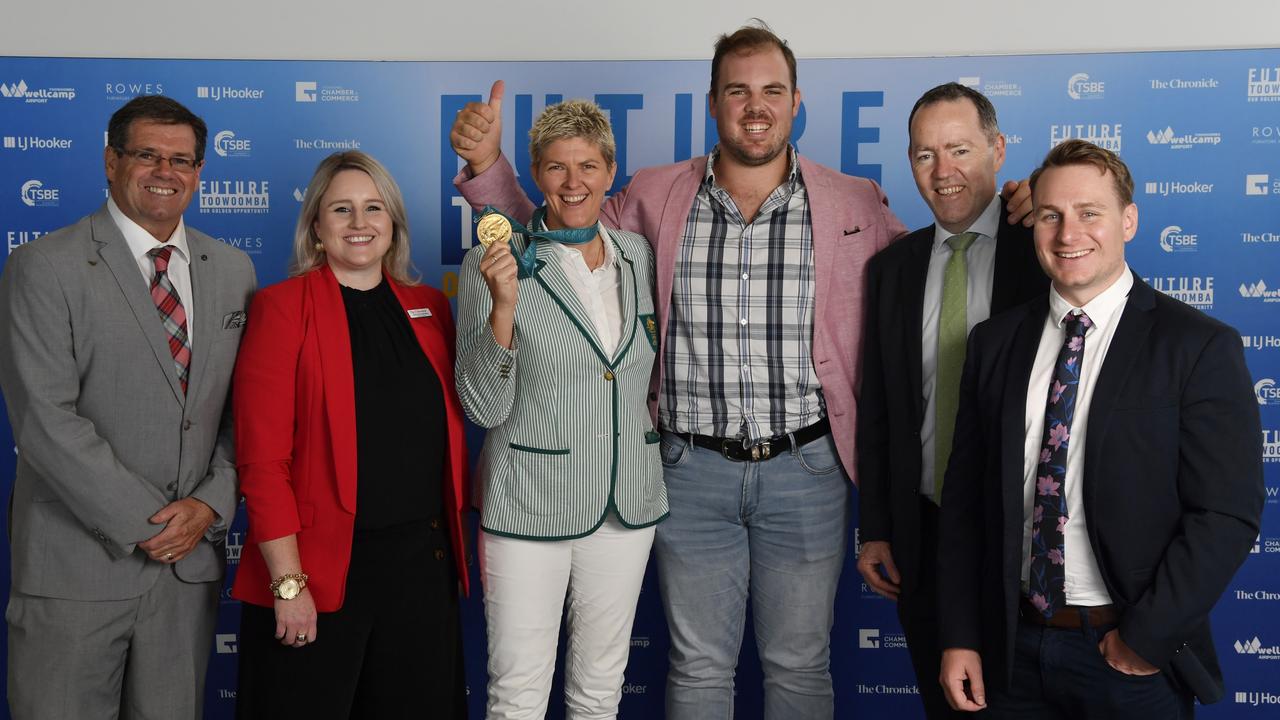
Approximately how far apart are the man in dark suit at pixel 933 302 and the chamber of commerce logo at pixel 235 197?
85.3 inches

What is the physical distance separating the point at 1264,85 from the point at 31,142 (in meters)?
4.13

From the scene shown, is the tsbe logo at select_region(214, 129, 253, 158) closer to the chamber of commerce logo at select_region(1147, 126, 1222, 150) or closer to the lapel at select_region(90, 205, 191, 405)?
the lapel at select_region(90, 205, 191, 405)

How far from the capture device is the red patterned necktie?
7.20 ft

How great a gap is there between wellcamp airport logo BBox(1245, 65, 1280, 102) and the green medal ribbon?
239 cm

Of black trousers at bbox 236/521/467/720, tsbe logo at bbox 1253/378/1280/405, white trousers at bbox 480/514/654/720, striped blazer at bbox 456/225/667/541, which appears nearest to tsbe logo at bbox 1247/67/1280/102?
tsbe logo at bbox 1253/378/1280/405

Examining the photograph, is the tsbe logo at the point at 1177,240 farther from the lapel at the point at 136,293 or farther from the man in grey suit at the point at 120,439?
the lapel at the point at 136,293

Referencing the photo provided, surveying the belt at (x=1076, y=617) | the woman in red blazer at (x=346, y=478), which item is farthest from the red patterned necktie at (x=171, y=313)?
the belt at (x=1076, y=617)

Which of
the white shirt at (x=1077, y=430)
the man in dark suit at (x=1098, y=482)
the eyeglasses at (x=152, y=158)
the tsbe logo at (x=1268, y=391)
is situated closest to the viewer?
the man in dark suit at (x=1098, y=482)

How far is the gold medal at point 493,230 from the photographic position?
2105 millimetres

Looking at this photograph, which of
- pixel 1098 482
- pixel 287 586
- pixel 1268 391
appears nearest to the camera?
pixel 1098 482

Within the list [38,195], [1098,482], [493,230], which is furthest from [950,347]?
[38,195]

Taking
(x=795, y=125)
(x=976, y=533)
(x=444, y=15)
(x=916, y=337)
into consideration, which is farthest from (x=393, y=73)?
(x=976, y=533)

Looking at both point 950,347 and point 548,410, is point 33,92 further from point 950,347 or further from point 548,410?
point 950,347

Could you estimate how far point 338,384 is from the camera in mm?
2129
